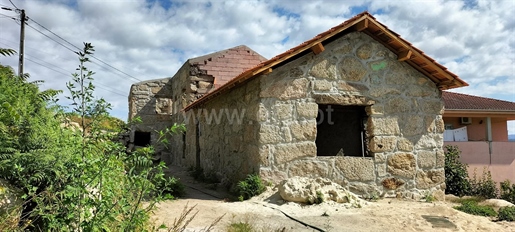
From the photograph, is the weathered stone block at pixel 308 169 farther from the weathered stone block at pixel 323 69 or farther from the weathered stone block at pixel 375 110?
the weathered stone block at pixel 323 69

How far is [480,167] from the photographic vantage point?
37.6ft

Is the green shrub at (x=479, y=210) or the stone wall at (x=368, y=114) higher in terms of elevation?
the stone wall at (x=368, y=114)

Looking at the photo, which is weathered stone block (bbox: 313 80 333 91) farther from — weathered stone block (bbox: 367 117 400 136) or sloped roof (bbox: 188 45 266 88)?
sloped roof (bbox: 188 45 266 88)

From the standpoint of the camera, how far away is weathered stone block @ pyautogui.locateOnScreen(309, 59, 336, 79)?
21.7 feet

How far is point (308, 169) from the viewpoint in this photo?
648cm

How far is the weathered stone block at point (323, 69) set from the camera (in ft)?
21.7

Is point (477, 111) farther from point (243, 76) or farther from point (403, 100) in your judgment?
point (243, 76)

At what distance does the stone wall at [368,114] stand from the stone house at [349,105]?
0.06 ft

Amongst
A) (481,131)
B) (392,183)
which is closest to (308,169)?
(392,183)

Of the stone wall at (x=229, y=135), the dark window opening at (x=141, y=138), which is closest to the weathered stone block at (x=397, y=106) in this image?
the stone wall at (x=229, y=135)

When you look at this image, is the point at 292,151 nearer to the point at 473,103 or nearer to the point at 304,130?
the point at 304,130

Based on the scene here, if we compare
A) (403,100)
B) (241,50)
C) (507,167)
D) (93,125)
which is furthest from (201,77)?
(507,167)

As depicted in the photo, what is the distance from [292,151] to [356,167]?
1269mm

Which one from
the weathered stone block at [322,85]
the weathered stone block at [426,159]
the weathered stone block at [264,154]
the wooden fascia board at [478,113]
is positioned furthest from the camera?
the wooden fascia board at [478,113]
